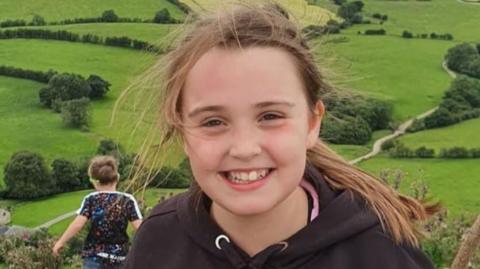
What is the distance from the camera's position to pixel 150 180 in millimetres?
2184

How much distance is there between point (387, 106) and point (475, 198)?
12.2m

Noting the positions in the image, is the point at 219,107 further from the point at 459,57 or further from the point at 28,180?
the point at 459,57

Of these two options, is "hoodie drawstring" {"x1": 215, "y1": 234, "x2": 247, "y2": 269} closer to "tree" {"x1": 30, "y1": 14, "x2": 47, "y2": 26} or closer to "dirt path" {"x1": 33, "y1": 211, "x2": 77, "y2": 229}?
"dirt path" {"x1": 33, "y1": 211, "x2": 77, "y2": 229}

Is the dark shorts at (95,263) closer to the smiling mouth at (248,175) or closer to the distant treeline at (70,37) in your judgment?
the smiling mouth at (248,175)

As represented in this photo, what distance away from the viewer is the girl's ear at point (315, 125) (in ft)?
A: 6.22

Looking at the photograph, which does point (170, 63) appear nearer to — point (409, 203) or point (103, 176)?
point (409, 203)

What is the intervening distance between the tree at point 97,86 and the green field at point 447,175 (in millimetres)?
19112

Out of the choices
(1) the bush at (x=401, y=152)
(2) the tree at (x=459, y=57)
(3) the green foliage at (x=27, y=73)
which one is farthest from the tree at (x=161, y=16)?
(1) the bush at (x=401, y=152)

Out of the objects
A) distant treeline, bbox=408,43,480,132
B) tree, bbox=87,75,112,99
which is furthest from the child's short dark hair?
tree, bbox=87,75,112,99

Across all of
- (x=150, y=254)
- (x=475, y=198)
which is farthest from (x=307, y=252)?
(x=475, y=198)

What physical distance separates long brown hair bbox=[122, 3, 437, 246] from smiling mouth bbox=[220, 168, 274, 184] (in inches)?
7.4

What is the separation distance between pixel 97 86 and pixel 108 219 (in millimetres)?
49273

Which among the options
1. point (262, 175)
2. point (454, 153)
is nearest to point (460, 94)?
point (454, 153)

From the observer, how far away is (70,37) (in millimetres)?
62156
